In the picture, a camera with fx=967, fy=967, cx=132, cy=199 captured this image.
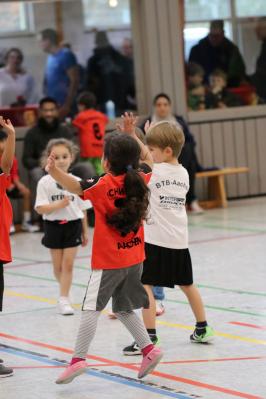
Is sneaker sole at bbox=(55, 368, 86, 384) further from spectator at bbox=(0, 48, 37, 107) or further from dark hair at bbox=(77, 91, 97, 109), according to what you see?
spectator at bbox=(0, 48, 37, 107)

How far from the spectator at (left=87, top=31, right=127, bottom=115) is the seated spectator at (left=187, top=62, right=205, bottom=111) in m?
0.97

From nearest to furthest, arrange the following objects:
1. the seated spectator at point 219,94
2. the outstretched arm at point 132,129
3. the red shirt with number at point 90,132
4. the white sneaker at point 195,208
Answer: the outstretched arm at point 132,129 → the red shirt with number at point 90,132 → the white sneaker at point 195,208 → the seated spectator at point 219,94

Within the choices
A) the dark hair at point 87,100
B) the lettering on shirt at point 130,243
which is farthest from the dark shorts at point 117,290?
the dark hair at point 87,100

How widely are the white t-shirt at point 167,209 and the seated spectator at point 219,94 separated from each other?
856 centimetres

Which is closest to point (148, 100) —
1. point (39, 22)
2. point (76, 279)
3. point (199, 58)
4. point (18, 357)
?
point (199, 58)

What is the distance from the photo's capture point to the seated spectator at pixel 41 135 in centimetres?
1276

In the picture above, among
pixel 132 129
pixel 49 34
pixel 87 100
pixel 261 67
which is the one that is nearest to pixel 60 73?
pixel 49 34

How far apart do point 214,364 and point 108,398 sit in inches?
32.9

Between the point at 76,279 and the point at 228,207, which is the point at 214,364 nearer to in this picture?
the point at 76,279

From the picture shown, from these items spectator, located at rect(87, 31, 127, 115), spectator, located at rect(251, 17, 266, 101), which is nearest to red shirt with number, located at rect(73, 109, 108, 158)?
spectator, located at rect(87, 31, 127, 115)

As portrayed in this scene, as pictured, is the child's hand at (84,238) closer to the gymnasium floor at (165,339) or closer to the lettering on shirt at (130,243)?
the gymnasium floor at (165,339)

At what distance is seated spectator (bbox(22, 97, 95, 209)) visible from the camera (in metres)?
12.8

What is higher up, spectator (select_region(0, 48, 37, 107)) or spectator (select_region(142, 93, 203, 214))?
spectator (select_region(0, 48, 37, 107))

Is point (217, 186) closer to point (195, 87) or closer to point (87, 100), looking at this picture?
point (195, 87)
